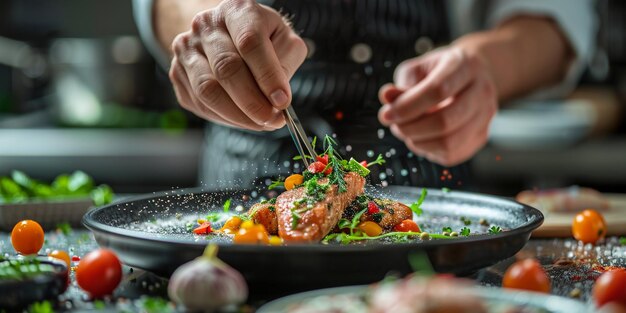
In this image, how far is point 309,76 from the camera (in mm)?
2354

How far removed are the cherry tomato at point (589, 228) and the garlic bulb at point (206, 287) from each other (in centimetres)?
95

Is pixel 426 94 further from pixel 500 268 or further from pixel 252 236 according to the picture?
pixel 252 236

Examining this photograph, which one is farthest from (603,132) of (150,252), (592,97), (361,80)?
(150,252)

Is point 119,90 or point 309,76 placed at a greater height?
point 309,76

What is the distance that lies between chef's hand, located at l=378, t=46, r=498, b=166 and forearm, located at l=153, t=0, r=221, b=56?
57cm

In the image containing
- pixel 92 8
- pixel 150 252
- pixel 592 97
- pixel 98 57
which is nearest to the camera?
pixel 150 252

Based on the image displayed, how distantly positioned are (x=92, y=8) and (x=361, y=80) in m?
2.90

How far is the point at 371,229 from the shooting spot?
134cm

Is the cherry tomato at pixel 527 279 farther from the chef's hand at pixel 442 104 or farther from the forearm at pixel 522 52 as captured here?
the forearm at pixel 522 52

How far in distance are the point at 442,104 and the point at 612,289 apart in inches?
46.6

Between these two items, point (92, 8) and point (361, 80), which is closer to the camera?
point (361, 80)

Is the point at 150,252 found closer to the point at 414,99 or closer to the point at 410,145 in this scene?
the point at 414,99

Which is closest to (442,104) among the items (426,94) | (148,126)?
(426,94)

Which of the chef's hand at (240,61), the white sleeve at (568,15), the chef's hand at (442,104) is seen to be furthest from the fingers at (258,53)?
the white sleeve at (568,15)
